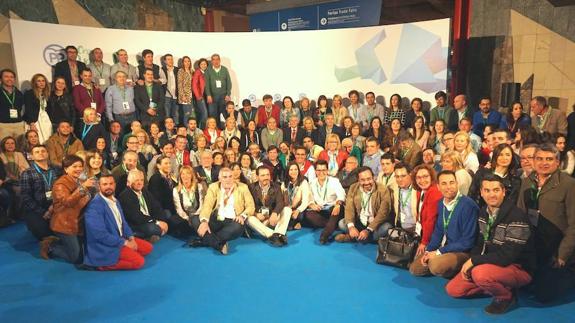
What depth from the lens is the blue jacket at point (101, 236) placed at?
382cm

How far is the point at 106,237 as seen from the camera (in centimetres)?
385

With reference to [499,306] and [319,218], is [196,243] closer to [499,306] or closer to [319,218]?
[319,218]

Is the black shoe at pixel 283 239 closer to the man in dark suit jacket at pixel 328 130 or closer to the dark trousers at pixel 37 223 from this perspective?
the dark trousers at pixel 37 223

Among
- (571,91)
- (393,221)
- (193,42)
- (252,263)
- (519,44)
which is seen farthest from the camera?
(193,42)

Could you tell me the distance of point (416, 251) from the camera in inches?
153

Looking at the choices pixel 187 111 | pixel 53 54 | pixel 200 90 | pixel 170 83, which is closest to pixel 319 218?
pixel 187 111

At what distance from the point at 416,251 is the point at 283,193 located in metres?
1.99

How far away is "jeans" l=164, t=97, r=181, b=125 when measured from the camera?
7.55 metres

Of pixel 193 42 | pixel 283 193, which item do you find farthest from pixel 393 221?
pixel 193 42

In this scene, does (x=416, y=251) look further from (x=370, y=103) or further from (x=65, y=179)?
(x=370, y=103)

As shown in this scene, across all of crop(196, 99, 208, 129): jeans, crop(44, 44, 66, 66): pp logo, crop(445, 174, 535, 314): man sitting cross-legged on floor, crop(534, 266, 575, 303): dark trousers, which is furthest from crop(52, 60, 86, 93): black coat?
crop(534, 266, 575, 303): dark trousers

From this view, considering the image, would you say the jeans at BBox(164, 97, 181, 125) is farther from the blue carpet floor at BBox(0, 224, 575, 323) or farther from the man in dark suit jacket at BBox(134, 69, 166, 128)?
the blue carpet floor at BBox(0, 224, 575, 323)

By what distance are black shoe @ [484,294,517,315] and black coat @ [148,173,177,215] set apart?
3.78 m

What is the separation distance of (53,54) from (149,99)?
175 centimetres
